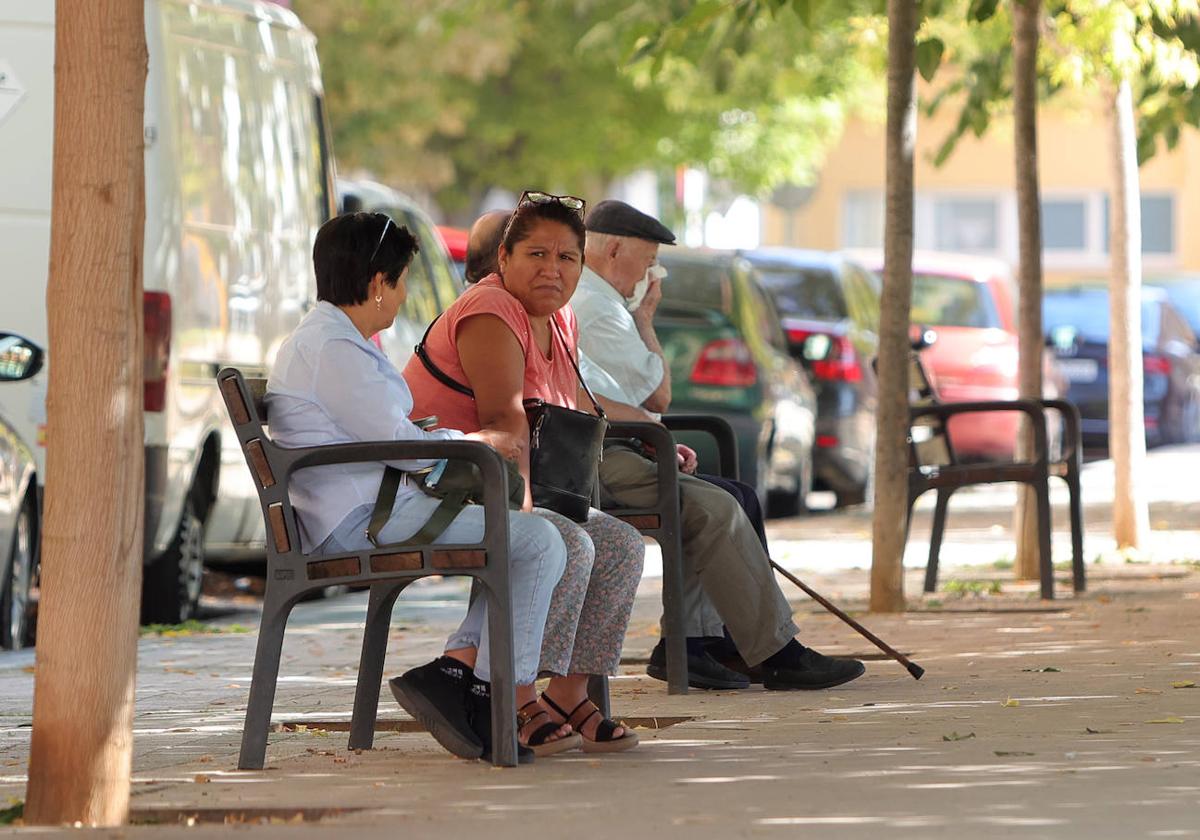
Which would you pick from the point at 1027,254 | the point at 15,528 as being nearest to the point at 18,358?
the point at 15,528

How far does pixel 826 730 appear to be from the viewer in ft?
23.0

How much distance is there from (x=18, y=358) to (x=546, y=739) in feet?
9.98

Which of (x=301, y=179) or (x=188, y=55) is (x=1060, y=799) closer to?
(x=188, y=55)

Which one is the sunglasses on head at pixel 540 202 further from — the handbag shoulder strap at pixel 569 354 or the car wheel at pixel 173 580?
the car wheel at pixel 173 580

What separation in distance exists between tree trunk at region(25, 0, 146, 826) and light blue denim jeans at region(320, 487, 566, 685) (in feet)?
2.67

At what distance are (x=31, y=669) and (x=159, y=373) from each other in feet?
5.88

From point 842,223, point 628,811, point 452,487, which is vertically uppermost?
point 842,223

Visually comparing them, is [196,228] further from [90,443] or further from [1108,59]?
[90,443]

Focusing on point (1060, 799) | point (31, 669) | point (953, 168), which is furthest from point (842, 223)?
point (1060, 799)

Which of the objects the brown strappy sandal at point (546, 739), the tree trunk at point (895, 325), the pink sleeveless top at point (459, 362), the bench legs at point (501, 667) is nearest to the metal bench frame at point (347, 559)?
the bench legs at point (501, 667)

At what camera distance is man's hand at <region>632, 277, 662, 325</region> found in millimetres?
8812

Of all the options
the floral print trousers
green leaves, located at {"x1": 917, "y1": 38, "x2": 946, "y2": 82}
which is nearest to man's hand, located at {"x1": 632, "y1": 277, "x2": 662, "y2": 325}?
the floral print trousers

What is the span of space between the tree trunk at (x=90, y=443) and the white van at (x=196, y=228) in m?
4.35

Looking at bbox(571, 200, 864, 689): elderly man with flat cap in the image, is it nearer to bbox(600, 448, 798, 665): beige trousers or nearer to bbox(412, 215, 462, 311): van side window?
bbox(600, 448, 798, 665): beige trousers
